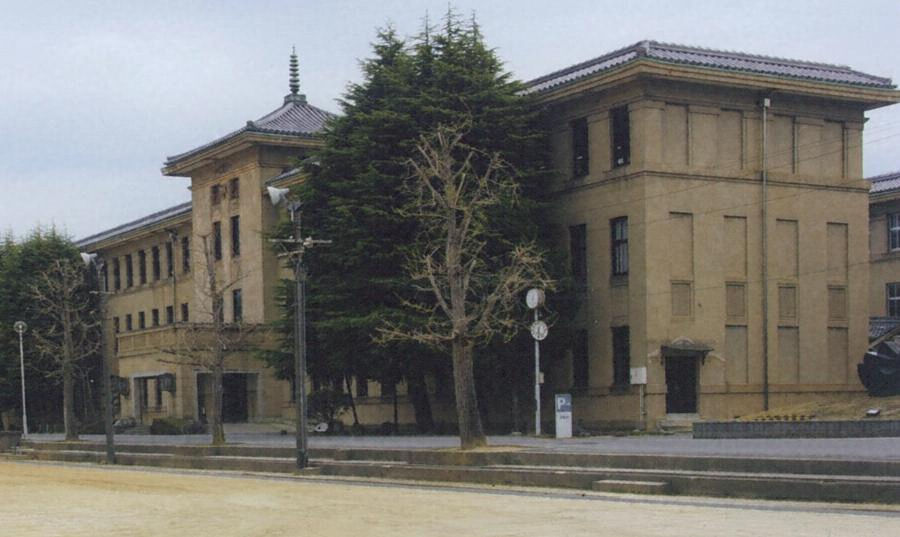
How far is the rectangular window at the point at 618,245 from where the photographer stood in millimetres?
43250

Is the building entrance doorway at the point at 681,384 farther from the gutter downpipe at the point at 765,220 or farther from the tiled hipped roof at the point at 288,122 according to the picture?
the tiled hipped roof at the point at 288,122

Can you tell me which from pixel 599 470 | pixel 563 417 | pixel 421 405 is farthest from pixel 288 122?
pixel 599 470

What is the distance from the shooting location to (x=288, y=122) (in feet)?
210

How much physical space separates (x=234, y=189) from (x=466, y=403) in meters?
36.9

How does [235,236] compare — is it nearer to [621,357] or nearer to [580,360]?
[580,360]

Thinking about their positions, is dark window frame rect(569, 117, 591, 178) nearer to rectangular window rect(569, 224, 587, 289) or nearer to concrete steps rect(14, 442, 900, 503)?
rectangular window rect(569, 224, 587, 289)

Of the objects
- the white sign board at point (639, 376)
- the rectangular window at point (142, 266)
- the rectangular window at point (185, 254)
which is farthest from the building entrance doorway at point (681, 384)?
the rectangular window at point (142, 266)

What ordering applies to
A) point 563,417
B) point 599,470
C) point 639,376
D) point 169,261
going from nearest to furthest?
point 599,470, point 563,417, point 639,376, point 169,261

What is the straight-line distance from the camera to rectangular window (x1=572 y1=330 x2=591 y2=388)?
44.3m

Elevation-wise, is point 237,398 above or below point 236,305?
below

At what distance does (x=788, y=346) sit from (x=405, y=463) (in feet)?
60.9

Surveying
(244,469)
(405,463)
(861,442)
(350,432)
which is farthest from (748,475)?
(350,432)

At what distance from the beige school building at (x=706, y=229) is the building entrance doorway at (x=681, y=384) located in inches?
1.7

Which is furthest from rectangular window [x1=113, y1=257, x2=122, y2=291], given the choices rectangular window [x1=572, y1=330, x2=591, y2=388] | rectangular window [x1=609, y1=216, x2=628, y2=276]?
rectangular window [x1=609, y1=216, x2=628, y2=276]
